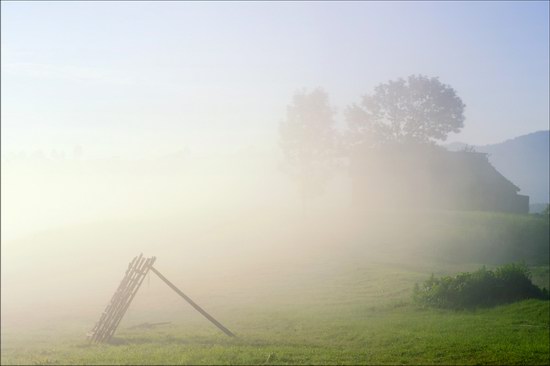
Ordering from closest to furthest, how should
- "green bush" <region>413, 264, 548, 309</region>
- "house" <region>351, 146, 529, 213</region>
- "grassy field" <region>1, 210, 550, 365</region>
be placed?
"grassy field" <region>1, 210, 550, 365</region>
"green bush" <region>413, 264, 548, 309</region>
"house" <region>351, 146, 529, 213</region>

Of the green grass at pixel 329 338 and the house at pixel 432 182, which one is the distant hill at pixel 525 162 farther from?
the green grass at pixel 329 338

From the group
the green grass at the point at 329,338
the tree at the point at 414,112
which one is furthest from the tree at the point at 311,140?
the green grass at the point at 329,338

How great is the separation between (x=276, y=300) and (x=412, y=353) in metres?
21.0

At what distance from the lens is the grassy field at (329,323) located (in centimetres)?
2144

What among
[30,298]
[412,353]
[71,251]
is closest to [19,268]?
[71,251]

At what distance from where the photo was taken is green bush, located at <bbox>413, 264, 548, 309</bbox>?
32062 millimetres

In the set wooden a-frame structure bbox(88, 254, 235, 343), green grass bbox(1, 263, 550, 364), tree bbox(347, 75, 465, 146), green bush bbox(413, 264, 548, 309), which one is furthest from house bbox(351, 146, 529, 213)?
wooden a-frame structure bbox(88, 254, 235, 343)

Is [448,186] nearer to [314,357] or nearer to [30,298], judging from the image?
[30,298]

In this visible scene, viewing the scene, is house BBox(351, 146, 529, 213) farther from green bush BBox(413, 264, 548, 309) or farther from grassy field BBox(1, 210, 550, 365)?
green bush BBox(413, 264, 548, 309)

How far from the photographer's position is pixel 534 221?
57.4 meters

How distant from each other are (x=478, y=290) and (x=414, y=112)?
4759 centimetres

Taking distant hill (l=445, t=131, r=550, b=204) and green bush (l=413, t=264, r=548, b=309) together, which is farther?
distant hill (l=445, t=131, r=550, b=204)

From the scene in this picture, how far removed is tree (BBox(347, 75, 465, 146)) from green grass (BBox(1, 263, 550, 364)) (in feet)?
133

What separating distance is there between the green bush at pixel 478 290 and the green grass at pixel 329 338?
996mm
